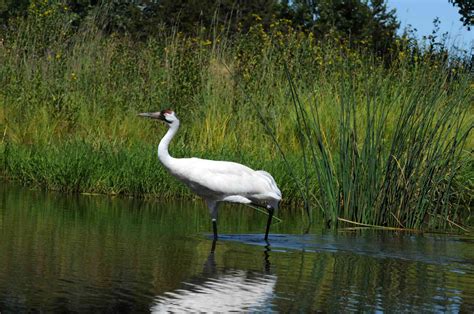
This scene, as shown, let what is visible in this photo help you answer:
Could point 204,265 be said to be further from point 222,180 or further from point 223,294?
point 222,180

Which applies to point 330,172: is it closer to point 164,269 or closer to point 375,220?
point 375,220

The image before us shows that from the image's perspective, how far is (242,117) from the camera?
16.5 m

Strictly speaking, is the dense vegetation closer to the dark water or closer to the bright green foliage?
the dark water

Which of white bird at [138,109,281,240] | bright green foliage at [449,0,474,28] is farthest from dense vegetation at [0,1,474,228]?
bright green foliage at [449,0,474,28]

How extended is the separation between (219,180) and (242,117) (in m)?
6.17

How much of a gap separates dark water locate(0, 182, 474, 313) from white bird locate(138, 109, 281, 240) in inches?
13.6

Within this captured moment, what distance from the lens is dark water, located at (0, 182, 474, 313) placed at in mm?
6832

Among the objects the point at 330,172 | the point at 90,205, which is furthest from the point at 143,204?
the point at 330,172

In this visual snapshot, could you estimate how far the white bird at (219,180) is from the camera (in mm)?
10328

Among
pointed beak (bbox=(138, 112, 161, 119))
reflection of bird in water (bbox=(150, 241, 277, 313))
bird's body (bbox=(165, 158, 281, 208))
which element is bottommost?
reflection of bird in water (bbox=(150, 241, 277, 313))

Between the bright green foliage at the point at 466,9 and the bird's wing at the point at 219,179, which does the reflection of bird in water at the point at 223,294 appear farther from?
the bright green foliage at the point at 466,9

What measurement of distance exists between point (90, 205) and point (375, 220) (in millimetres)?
3052

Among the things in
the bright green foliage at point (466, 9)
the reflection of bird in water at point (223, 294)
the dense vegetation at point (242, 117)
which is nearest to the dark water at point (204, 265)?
the reflection of bird in water at point (223, 294)

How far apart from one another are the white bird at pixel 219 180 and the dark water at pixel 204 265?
0.35 meters
